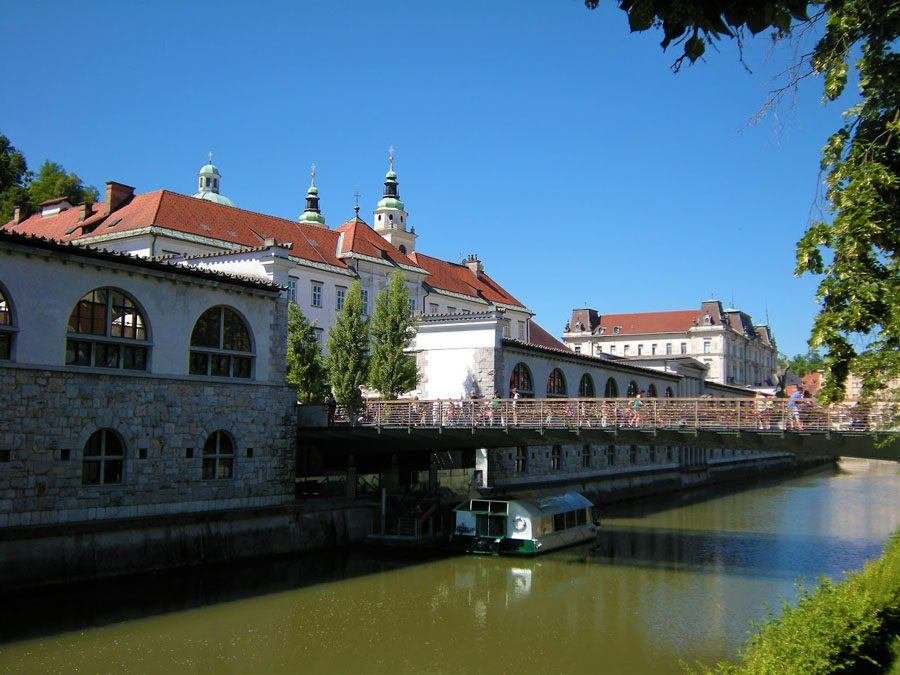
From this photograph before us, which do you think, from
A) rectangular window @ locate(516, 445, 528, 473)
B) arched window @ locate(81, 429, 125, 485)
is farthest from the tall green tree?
arched window @ locate(81, 429, 125, 485)

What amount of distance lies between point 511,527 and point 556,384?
52.2ft

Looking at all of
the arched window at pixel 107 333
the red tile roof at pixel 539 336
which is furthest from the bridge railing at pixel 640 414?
the red tile roof at pixel 539 336

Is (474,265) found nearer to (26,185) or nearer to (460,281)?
(460,281)

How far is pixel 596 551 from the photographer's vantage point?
3234 centimetres

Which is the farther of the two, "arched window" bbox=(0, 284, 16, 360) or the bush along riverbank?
"arched window" bbox=(0, 284, 16, 360)

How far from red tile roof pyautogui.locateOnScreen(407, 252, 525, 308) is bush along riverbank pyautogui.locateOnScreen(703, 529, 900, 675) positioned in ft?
→ 170

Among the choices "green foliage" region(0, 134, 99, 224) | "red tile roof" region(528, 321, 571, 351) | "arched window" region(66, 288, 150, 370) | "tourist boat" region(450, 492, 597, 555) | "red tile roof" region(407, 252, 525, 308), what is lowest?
"tourist boat" region(450, 492, 597, 555)

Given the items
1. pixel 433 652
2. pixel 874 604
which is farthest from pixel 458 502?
pixel 874 604

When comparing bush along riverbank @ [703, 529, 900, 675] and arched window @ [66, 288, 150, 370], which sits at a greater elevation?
arched window @ [66, 288, 150, 370]

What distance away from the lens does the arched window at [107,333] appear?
24.4 m

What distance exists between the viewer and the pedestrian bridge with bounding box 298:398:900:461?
2211cm

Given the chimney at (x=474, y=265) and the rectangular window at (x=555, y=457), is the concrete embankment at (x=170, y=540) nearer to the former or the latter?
the rectangular window at (x=555, y=457)

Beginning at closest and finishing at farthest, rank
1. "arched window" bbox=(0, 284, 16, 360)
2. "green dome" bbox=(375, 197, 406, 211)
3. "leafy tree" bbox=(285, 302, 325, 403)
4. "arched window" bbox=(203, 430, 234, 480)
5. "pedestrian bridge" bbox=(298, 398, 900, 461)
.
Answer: "pedestrian bridge" bbox=(298, 398, 900, 461), "arched window" bbox=(0, 284, 16, 360), "arched window" bbox=(203, 430, 234, 480), "leafy tree" bbox=(285, 302, 325, 403), "green dome" bbox=(375, 197, 406, 211)

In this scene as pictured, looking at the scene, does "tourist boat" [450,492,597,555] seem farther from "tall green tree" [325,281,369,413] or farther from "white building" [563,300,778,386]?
"white building" [563,300,778,386]
